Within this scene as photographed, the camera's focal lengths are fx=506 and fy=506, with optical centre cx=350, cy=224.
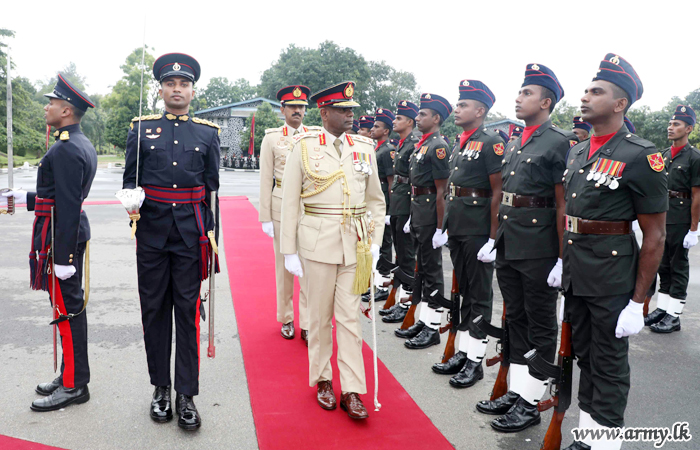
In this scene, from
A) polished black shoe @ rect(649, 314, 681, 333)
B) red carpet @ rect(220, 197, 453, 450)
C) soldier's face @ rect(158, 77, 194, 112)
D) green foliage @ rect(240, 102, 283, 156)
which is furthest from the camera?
green foliage @ rect(240, 102, 283, 156)

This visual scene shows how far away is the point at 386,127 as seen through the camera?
6641 millimetres

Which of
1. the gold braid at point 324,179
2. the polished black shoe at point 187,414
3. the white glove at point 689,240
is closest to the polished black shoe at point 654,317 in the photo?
the white glove at point 689,240

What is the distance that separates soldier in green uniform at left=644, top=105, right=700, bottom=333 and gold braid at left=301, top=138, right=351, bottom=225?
3817mm

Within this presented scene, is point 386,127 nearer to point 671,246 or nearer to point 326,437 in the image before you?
point 671,246

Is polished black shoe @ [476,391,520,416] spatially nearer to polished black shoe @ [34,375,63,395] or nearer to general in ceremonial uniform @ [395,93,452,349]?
general in ceremonial uniform @ [395,93,452,349]

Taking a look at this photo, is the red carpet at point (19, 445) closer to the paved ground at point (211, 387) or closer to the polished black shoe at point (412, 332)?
the paved ground at point (211, 387)

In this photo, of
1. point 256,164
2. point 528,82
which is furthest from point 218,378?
point 256,164

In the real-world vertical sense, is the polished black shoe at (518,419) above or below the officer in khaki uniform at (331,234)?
below

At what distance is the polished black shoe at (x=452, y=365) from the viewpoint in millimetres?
3900

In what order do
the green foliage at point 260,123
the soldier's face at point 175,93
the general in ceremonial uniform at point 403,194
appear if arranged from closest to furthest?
1. the soldier's face at point 175,93
2. the general in ceremonial uniform at point 403,194
3. the green foliage at point 260,123

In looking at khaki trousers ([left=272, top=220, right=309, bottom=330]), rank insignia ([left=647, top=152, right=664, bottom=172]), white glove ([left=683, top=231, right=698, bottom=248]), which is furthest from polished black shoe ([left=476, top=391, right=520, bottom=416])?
white glove ([left=683, top=231, right=698, bottom=248])

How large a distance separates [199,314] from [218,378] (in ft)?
2.31

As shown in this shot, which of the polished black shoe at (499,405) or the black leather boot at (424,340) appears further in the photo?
the black leather boot at (424,340)

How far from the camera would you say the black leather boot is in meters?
4.43
